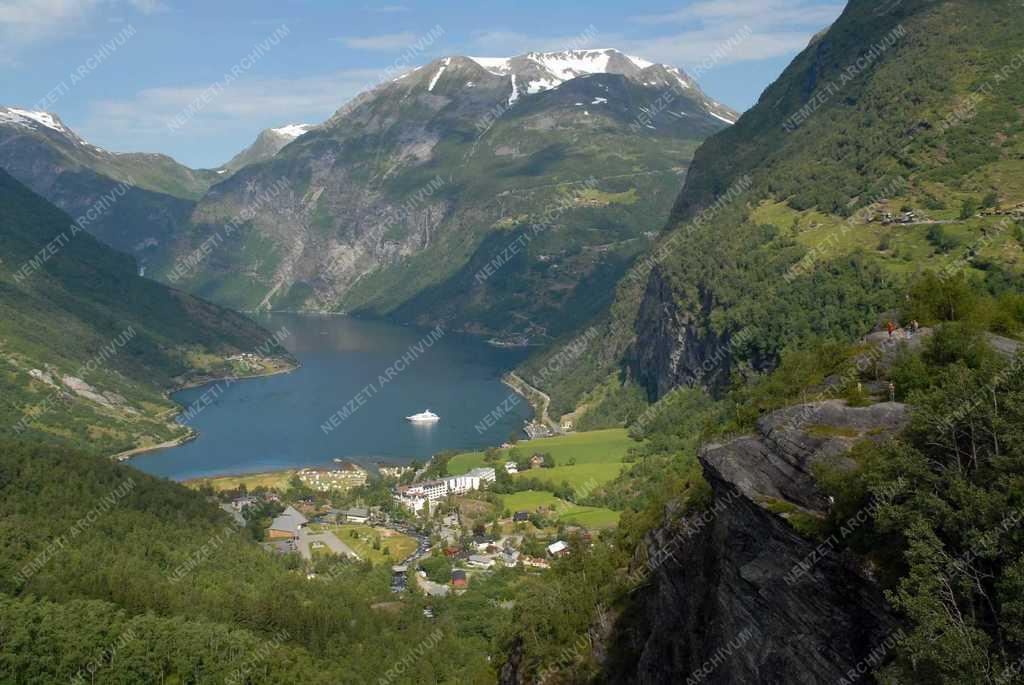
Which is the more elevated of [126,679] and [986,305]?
[986,305]

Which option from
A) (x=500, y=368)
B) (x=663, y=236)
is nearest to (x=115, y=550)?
(x=663, y=236)

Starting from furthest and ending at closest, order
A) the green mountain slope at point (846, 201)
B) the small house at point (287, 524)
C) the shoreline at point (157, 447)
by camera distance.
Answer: the shoreline at point (157, 447), the small house at point (287, 524), the green mountain slope at point (846, 201)

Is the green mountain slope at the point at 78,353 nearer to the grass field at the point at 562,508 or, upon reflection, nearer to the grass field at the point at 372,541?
the grass field at the point at 372,541

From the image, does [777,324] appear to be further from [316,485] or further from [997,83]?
[316,485]

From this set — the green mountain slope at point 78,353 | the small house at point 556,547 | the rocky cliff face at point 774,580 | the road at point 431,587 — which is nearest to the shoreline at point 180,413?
the green mountain slope at point 78,353

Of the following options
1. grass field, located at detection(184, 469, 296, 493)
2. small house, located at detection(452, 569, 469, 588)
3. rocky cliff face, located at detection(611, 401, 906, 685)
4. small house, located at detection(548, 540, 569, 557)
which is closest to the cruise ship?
grass field, located at detection(184, 469, 296, 493)

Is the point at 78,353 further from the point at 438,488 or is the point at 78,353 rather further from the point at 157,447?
the point at 438,488
